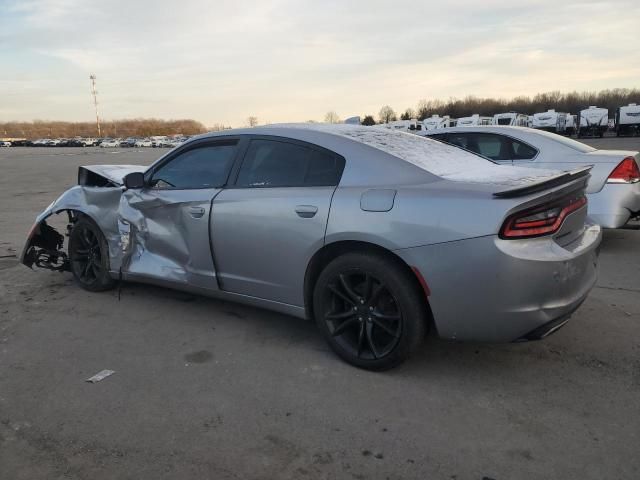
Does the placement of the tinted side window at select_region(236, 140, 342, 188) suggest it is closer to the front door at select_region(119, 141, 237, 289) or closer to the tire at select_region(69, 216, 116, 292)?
the front door at select_region(119, 141, 237, 289)

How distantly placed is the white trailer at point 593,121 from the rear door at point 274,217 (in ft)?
170

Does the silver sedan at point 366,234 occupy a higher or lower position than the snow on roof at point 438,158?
lower

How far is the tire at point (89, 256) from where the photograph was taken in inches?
191

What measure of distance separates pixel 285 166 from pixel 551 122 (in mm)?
55538

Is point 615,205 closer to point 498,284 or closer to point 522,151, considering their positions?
point 522,151

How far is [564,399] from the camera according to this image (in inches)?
114

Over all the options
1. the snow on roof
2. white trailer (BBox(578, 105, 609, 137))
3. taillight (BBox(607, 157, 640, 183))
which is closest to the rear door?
the snow on roof

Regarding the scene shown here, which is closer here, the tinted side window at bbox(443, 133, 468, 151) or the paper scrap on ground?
the paper scrap on ground

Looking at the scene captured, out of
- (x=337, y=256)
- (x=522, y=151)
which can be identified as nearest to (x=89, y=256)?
(x=337, y=256)

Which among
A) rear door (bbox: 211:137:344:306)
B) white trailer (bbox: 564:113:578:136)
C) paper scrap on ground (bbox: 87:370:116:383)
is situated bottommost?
paper scrap on ground (bbox: 87:370:116:383)

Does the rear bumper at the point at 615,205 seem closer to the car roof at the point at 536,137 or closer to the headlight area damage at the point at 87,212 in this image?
the car roof at the point at 536,137

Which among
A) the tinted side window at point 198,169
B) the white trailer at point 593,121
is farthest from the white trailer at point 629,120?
the tinted side window at point 198,169

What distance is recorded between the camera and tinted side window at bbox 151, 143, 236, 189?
400cm

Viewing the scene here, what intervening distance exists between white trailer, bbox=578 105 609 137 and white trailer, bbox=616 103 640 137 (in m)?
1.42
